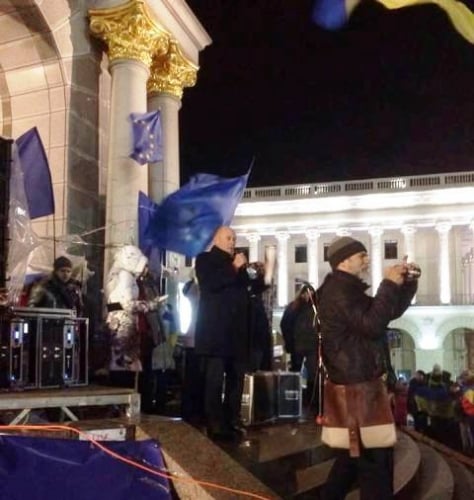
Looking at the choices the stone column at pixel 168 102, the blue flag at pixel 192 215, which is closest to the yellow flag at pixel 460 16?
the blue flag at pixel 192 215

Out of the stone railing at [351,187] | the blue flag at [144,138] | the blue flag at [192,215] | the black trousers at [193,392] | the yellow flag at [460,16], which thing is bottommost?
the black trousers at [193,392]

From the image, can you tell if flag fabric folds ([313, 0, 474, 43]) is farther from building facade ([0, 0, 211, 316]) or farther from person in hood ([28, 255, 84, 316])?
building facade ([0, 0, 211, 316])

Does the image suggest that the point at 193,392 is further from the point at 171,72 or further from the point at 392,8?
the point at 171,72

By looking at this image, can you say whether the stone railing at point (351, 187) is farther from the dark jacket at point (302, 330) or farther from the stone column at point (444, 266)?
the dark jacket at point (302, 330)

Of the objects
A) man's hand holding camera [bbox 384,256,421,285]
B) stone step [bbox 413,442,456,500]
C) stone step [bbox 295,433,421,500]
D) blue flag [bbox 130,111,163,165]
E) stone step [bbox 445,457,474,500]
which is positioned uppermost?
blue flag [bbox 130,111,163,165]

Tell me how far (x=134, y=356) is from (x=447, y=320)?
5530 centimetres

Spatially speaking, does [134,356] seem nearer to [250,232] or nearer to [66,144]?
[66,144]

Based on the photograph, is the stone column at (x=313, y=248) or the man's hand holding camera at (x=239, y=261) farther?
the stone column at (x=313, y=248)

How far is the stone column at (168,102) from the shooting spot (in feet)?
44.9

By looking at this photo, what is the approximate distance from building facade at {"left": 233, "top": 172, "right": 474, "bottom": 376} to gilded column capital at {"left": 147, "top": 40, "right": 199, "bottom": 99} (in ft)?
148

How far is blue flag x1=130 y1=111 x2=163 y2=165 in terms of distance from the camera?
11516 millimetres

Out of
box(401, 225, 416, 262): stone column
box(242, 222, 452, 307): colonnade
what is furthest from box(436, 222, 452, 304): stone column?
box(401, 225, 416, 262): stone column

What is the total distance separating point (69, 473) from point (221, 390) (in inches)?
92.7

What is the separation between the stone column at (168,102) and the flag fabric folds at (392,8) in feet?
24.3
